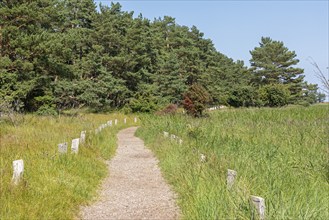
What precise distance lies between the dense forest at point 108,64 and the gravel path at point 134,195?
151 inches

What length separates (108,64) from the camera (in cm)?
4994

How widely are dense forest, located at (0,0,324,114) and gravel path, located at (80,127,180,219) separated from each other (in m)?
3.83

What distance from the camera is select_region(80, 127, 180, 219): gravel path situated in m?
6.25

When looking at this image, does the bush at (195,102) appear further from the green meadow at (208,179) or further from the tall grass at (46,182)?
the tall grass at (46,182)

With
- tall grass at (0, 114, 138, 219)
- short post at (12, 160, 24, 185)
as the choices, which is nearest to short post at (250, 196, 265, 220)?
tall grass at (0, 114, 138, 219)

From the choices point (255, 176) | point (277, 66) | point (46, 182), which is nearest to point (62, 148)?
point (46, 182)

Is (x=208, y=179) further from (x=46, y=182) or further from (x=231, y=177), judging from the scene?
(x=46, y=182)

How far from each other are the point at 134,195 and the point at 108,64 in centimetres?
4395

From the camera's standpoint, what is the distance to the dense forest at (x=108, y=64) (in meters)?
29.9

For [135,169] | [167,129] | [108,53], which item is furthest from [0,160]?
[108,53]

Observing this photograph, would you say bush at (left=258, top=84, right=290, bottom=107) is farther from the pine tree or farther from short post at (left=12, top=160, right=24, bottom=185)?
short post at (left=12, top=160, right=24, bottom=185)

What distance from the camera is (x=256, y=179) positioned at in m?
6.40

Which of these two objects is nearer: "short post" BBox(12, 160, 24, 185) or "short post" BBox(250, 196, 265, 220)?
Result: "short post" BBox(250, 196, 265, 220)

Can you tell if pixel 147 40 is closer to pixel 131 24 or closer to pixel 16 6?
pixel 131 24
